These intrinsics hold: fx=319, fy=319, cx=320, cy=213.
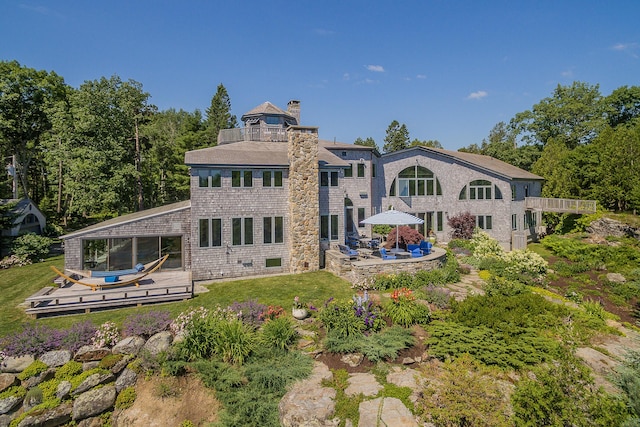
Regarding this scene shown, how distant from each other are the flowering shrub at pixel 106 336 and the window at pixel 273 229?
863 cm

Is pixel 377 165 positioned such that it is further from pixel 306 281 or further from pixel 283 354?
pixel 283 354

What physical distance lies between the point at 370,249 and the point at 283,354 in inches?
442

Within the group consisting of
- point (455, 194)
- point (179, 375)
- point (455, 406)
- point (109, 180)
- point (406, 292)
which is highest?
point (109, 180)

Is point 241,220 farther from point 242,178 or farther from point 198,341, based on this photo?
point 198,341

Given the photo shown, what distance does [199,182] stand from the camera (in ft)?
55.2

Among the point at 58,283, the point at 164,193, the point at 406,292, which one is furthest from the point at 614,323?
the point at 164,193

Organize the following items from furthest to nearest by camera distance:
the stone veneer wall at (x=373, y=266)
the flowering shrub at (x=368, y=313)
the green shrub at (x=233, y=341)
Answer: the stone veneer wall at (x=373, y=266) < the flowering shrub at (x=368, y=313) < the green shrub at (x=233, y=341)

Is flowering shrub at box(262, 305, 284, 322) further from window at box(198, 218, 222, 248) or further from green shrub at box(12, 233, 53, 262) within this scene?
green shrub at box(12, 233, 53, 262)

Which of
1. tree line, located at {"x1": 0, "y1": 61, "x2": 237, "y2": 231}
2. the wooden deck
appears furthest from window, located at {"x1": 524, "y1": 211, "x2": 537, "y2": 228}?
tree line, located at {"x1": 0, "y1": 61, "x2": 237, "y2": 231}

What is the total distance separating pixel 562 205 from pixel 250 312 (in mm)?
27921

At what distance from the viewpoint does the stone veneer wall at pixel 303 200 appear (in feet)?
58.8

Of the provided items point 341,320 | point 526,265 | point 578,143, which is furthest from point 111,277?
point 578,143

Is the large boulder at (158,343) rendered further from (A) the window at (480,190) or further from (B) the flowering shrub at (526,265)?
(A) the window at (480,190)

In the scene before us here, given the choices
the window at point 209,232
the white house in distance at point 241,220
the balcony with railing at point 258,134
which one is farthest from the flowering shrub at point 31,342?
the balcony with railing at point 258,134
